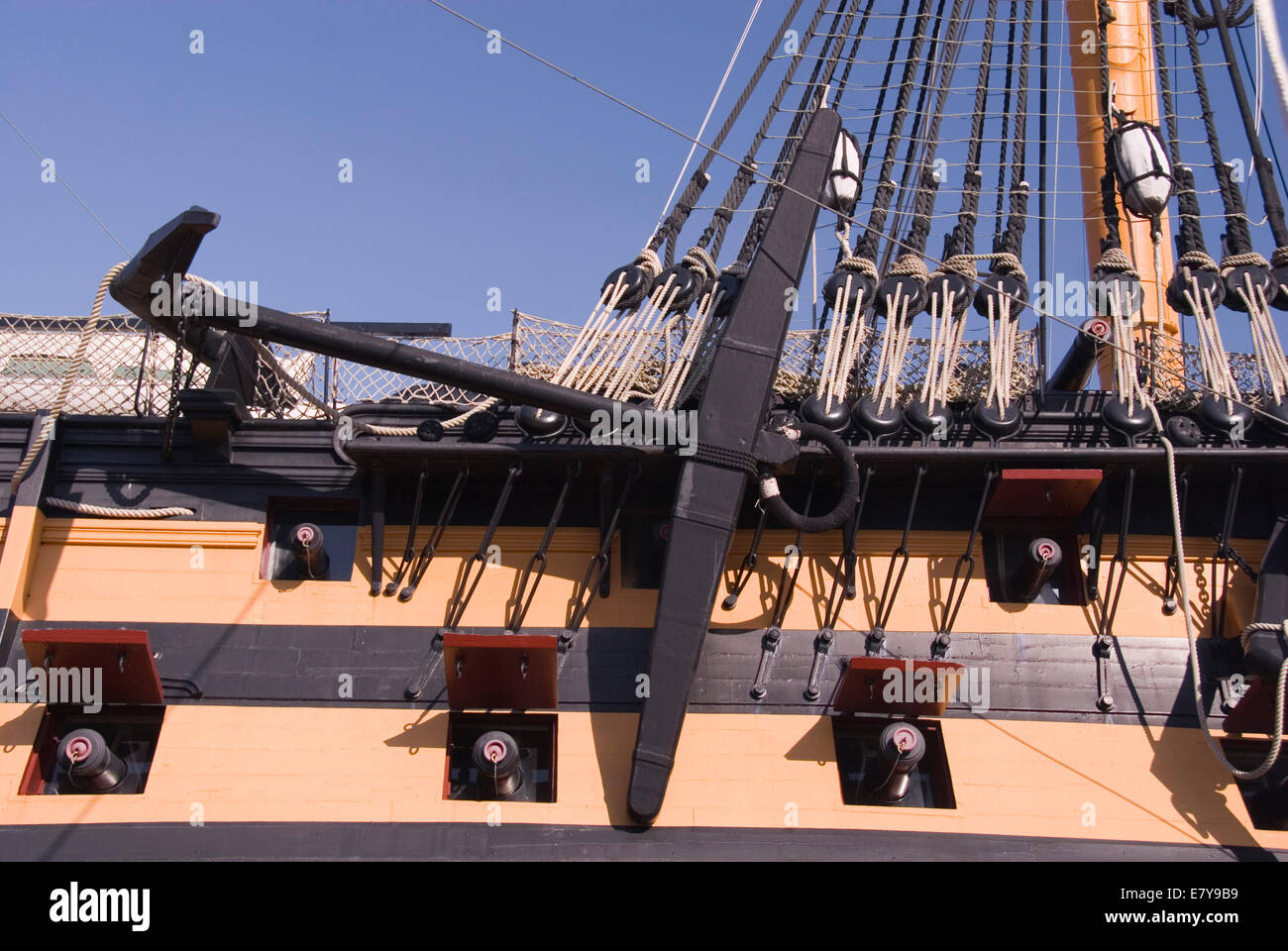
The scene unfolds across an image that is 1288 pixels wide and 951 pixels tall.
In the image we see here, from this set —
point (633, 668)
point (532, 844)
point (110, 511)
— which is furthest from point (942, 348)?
point (110, 511)

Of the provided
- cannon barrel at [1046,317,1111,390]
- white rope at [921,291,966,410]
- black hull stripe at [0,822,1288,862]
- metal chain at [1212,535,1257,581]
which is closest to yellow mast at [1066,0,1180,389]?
cannon barrel at [1046,317,1111,390]

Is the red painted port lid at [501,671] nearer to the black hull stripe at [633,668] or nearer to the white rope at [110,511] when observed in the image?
the black hull stripe at [633,668]

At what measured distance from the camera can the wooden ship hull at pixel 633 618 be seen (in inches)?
396

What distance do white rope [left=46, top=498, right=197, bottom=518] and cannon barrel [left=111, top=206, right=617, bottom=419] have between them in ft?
5.37

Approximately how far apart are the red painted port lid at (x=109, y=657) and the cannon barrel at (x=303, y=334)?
2.47m

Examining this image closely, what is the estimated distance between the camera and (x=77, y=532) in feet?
38.0

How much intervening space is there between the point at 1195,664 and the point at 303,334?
23.2 feet

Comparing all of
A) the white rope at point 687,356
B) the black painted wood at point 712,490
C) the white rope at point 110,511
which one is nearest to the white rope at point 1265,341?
the black painted wood at point 712,490

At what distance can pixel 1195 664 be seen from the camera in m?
10.3

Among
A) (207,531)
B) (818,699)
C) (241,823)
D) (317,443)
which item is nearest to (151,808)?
(241,823)

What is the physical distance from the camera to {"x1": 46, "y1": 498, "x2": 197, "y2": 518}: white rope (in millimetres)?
11523

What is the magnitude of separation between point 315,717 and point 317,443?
8.16 feet

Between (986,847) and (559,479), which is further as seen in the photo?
(559,479)
